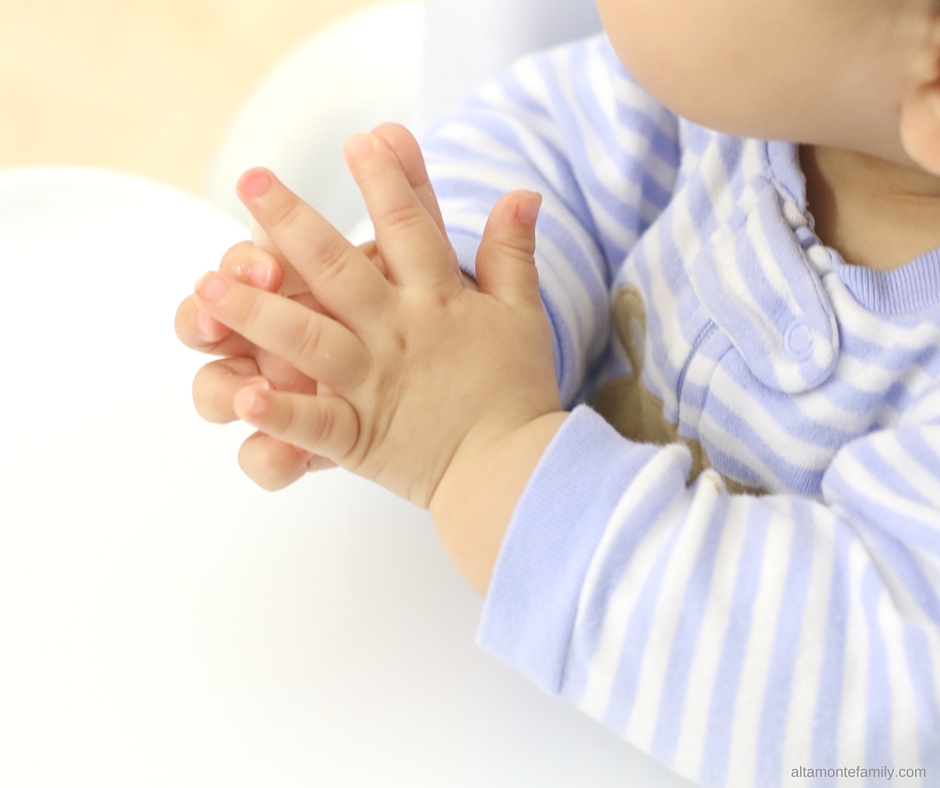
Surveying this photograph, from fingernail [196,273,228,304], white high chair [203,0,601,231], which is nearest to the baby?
fingernail [196,273,228,304]

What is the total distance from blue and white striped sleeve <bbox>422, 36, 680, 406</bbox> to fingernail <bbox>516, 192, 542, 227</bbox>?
0.07m

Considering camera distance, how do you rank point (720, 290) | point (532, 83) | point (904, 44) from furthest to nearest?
point (532, 83)
point (720, 290)
point (904, 44)

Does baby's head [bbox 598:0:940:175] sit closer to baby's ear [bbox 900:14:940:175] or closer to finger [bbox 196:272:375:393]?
baby's ear [bbox 900:14:940:175]

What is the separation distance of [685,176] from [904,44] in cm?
A: 19

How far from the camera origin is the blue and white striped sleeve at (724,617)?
0.33 meters

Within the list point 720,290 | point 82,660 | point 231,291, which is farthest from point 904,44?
point 82,660

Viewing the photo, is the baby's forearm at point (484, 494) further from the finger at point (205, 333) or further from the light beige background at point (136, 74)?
the light beige background at point (136, 74)

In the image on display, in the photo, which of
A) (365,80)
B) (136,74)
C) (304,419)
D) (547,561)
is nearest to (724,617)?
(547,561)

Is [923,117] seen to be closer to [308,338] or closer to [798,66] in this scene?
[798,66]

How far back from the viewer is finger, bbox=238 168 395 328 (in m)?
0.37

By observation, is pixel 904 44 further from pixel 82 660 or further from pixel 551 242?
pixel 82 660

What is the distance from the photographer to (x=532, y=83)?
1.86ft

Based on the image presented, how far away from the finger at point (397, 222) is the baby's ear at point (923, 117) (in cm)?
18

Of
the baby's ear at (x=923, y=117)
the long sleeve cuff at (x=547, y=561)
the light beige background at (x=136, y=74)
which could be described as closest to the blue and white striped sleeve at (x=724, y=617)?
the long sleeve cuff at (x=547, y=561)
